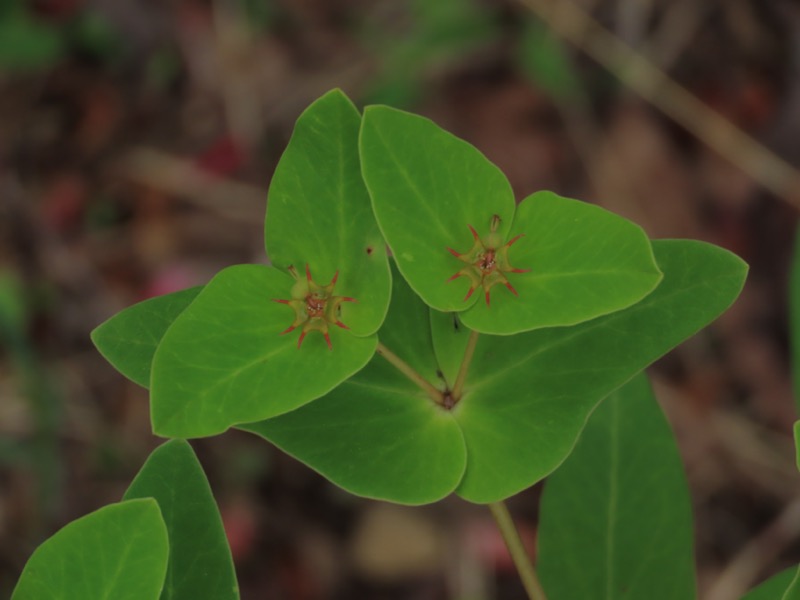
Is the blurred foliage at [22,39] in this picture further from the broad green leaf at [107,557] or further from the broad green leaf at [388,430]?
the broad green leaf at [107,557]

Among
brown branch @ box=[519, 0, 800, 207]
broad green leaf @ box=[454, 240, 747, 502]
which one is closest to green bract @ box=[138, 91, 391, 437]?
broad green leaf @ box=[454, 240, 747, 502]

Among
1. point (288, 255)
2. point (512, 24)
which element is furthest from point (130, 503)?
point (512, 24)

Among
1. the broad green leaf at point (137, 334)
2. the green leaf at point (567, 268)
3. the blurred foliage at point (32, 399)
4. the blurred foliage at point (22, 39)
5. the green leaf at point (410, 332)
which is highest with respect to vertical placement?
the green leaf at point (567, 268)

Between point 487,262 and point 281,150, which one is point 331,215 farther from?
point 281,150

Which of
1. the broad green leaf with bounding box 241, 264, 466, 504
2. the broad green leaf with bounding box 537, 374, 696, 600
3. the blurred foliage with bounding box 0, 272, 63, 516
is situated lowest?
the blurred foliage with bounding box 0, 272, 63, 516

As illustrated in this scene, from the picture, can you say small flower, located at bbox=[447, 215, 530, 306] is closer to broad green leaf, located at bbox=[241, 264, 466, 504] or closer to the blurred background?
broad green leaf, located at bbox=[241, 264, 466, 504]

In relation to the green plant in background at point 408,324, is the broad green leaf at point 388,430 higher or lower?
lower

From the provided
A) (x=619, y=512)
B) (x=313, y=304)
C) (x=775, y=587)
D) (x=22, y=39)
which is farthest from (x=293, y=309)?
(x=22, y=39)

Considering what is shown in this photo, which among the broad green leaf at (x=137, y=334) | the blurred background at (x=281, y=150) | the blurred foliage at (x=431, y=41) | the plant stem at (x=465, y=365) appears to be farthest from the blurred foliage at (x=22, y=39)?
the plant stem at (x=465, y=365)
